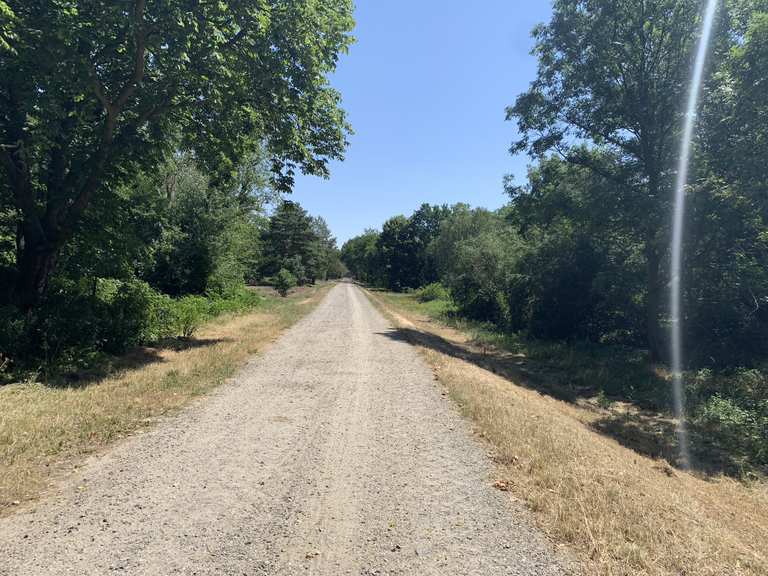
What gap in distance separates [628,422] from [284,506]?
28.7 ft

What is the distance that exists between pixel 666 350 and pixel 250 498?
1574cm

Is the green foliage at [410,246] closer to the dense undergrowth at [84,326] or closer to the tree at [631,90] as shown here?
the tree at [631,90]

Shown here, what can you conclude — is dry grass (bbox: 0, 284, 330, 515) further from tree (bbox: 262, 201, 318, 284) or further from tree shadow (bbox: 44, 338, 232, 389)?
tree (bbox: 262, 201, 318, 284)

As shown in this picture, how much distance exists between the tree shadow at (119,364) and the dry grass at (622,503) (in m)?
7.24

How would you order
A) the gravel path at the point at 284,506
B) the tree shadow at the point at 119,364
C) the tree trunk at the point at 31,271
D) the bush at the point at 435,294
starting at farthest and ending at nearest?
the bush at the point at 435,294 < the tree trunk at the point at 31,271 < the tree shadow at the point at 119,364 < the gravel path at the point at 284,506

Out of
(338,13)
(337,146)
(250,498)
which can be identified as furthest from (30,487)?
(338,13)

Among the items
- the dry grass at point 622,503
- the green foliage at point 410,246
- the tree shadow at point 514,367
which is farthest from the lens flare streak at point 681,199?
the green foliage at point 410,246

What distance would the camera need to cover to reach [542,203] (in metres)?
17.3

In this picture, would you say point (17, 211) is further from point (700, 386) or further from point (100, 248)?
point (700, 386)

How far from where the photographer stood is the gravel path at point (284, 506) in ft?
10.2

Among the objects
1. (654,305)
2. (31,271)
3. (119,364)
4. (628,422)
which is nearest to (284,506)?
(119,364)

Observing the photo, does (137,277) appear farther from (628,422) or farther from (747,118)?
(747,118)

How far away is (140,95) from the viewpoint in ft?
32.9

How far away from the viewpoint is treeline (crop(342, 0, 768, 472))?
32.8 ft
